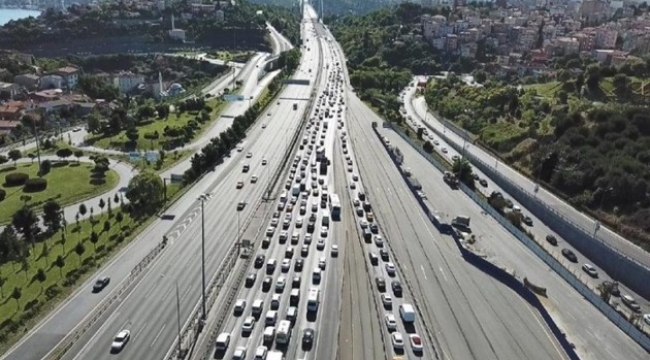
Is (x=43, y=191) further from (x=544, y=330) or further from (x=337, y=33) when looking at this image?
(x=337, y=33)

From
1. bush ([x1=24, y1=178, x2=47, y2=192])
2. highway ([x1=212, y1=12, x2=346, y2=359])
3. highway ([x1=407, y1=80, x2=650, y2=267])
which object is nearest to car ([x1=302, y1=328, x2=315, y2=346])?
highway ([x1=212, y1=12, x2=346, y2=359])

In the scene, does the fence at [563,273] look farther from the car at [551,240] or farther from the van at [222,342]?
the van at [222,342]

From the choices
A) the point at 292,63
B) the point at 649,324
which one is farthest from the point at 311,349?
the point at 292,63

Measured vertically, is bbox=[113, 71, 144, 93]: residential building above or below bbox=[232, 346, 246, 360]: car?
above

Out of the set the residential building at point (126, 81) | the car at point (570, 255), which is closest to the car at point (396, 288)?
the car at point (570, 255)

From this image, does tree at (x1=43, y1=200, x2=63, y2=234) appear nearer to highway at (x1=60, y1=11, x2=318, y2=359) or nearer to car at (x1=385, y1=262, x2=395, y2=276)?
highway at (x1=60, y1=11, x2=318, y2=359)

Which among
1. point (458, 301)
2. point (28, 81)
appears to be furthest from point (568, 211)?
point (28, 81)
